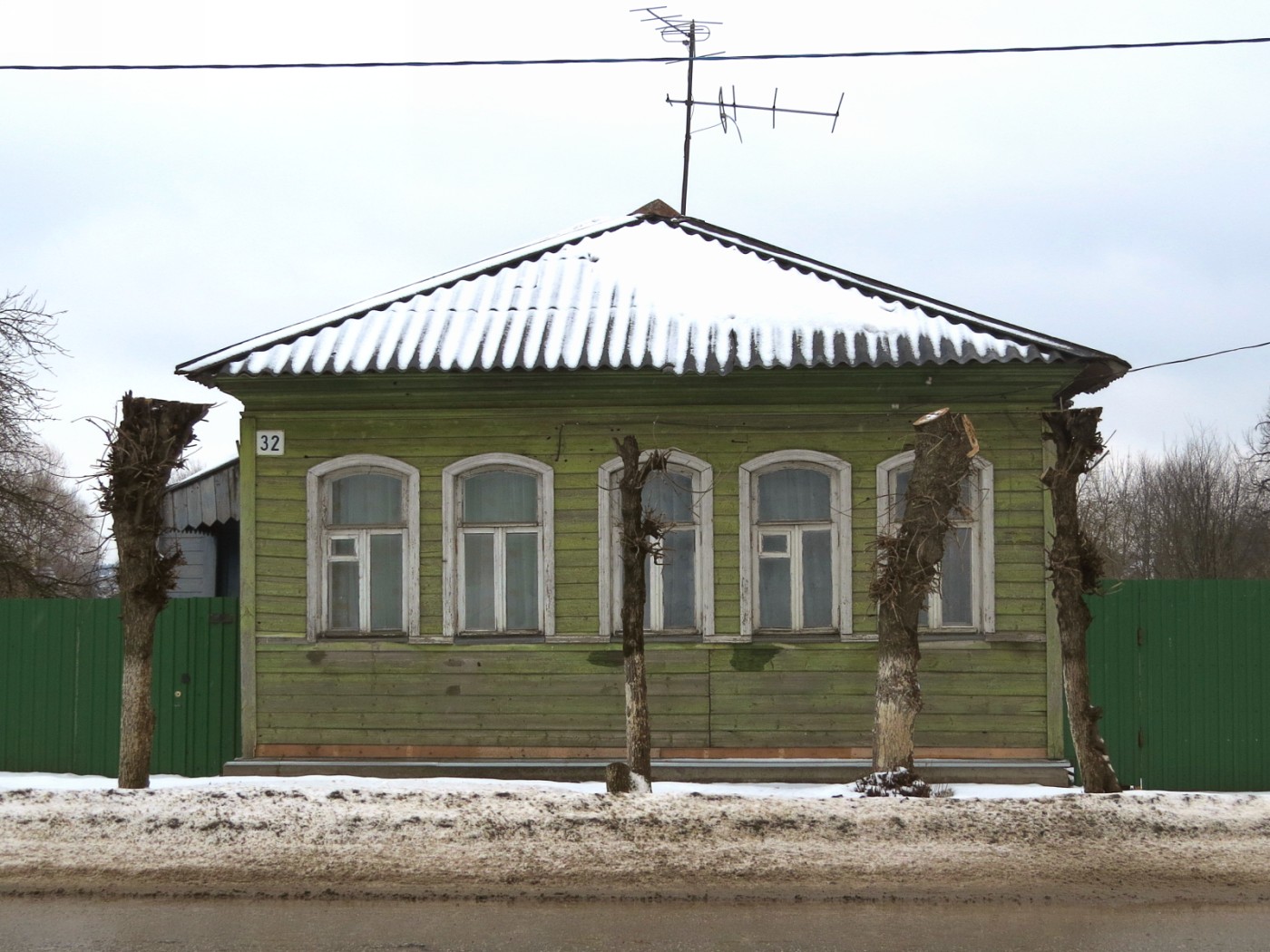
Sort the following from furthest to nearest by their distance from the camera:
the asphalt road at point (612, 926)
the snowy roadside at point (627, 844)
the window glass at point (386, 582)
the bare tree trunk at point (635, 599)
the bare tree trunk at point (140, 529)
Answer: the window glass at point (386, 582)
the bare tree trunk at point (140, 529)
the bare tree trunk at point (635, 599)
the snowy roadside at point (627, 844)
the asphalt road at point (612, 926)

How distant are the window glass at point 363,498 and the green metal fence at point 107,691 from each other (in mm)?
1298

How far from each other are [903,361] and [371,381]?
4.41 meters

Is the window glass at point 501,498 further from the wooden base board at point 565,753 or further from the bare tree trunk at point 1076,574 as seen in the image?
the bare tree trunk at point 1076,574

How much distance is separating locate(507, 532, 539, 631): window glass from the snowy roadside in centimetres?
204

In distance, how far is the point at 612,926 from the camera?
19.3 ft

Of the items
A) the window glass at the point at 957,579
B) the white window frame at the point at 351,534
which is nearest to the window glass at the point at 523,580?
the white window frame at the point at 351,534

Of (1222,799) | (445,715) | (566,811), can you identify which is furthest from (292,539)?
(1222,799)

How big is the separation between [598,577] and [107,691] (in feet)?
14.7

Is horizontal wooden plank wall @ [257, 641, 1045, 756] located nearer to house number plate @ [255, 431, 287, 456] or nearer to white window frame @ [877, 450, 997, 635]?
white window frame @ [877, 450, 997, 635]

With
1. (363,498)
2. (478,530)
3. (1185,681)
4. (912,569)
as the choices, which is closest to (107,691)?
(363,498)

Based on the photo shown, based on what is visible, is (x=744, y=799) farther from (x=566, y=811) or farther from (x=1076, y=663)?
(x=1076, y=663)

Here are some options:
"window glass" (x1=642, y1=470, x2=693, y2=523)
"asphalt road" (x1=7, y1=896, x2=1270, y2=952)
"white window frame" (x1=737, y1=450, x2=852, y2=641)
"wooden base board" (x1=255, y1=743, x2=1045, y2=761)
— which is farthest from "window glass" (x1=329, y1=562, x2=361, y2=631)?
"asphalt road" (x1=7, y1=896, x2=1270, y2=952)

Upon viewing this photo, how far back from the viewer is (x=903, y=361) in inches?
386

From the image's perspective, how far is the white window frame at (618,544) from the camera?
10352 mm
